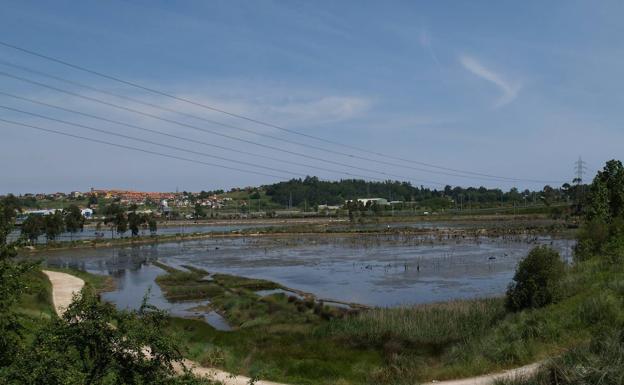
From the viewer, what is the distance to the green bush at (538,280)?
88.4ft

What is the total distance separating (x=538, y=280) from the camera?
27.1 meters

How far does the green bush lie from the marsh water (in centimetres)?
1237

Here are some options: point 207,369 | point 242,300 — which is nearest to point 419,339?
point 207,369

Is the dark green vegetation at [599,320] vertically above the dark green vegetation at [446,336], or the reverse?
the dark green vegetation at [599,320]

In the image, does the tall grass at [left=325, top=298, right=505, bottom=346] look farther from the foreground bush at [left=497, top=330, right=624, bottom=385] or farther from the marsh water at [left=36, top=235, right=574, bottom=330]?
the foreground bush at [left=497, top=330, right=624, bottom=385]

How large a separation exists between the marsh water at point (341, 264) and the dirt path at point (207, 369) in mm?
3658

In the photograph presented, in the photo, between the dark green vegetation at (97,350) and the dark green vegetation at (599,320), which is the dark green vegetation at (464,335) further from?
the dark green vegetation at (97,350)

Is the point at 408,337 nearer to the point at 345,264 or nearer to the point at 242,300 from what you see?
the point at 242,300

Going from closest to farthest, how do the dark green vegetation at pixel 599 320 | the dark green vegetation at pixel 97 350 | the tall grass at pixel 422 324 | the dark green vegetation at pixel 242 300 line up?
the dark green vegetation at pixel 97 350 < the dark green vegetation at pixel 599 320 < the tall grass at pixel 422 324 < the dark green vegetation at pixel 242 300

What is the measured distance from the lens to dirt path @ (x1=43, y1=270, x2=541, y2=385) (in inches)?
596

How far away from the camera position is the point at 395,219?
592 ft

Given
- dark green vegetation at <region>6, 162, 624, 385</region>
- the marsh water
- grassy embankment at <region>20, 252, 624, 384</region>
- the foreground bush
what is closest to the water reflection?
the marsh water

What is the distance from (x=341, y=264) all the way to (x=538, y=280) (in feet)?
135

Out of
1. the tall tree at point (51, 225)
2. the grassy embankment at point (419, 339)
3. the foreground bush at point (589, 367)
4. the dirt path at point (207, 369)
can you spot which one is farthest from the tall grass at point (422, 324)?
the tall tree at point (51, 225)
